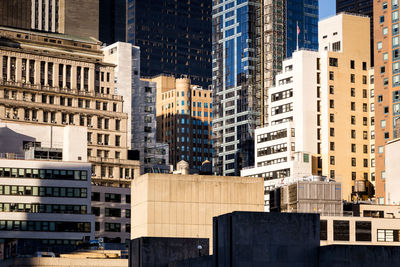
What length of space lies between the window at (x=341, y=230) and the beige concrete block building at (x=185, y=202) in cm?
3995

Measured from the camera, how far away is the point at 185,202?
150250 millimetres

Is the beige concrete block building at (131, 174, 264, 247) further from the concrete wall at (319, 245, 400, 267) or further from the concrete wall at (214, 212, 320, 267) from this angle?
the concrete wall at (319, 245, 400, 267)

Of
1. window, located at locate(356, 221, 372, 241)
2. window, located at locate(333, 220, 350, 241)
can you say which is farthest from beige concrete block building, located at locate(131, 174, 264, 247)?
window, located at locate(356, 221, 372, 241)

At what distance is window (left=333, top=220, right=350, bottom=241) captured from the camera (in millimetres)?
188625

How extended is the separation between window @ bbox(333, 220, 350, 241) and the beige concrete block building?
131 ft

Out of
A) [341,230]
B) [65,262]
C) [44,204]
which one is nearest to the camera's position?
[65,262]

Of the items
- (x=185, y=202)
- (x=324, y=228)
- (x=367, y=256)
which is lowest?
(x=367, y=256)

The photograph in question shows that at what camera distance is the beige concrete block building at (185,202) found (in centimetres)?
14900

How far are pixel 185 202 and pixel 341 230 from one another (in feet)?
167

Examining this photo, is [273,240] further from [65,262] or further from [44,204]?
[44,204]

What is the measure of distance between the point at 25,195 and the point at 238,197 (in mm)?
57071

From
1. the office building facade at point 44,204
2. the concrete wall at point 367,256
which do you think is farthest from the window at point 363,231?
the concrete wall at point 367,256

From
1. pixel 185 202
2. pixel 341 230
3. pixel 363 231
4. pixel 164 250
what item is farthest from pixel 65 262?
pixel 363 231

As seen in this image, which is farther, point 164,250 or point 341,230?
point 341,230
